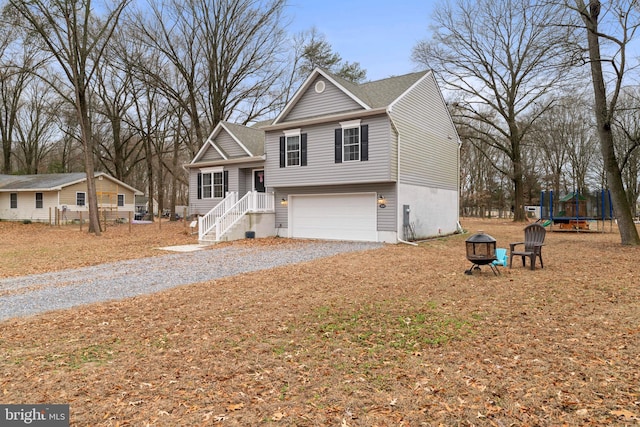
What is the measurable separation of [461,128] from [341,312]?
29.7 meters

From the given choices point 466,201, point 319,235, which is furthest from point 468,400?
point 466,201

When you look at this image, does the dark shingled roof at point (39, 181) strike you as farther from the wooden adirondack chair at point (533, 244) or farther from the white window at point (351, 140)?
the wooden adirondack chair at point (533, 244)

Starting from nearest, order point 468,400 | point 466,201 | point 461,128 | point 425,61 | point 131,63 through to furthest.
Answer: point 468,400
point 131,63
point 425,61
point 461,128
point 466,201

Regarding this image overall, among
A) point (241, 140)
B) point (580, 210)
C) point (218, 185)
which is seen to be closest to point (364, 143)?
point (241, 140)

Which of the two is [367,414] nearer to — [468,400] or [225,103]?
[468,400]

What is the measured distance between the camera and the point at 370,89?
1677cm

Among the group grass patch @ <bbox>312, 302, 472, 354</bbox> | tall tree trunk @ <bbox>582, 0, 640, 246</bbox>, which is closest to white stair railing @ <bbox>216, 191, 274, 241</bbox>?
grass patch @ <bbox>312, 302, 472, 354</bbox>

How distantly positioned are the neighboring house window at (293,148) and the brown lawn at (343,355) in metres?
9.38

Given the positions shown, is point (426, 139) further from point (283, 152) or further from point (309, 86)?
point (283, 152)

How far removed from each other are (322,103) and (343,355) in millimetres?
13230

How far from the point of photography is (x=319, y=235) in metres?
16.8

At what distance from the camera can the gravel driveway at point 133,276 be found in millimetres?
6809

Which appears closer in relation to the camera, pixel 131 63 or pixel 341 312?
pixel 341 312

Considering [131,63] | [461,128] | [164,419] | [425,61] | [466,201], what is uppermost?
[425,61]
